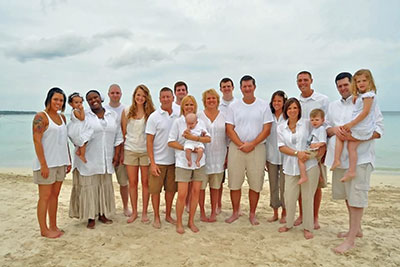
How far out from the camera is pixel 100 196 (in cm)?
445

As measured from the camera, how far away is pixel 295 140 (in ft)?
13.1

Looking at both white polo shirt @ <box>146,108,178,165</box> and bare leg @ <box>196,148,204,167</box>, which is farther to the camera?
white polo shirt @ <box>146,108,178,165</box>

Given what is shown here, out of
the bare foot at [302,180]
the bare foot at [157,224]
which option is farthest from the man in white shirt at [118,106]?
the bare foot at [302,180]

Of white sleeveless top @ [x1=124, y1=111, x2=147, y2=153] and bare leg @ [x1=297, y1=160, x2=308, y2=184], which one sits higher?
white sleeveless top @ [x1=124, y1=111, x2=147, y2=153]

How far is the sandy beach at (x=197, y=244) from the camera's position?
3.45 meters

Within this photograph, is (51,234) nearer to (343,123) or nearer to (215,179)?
(215,179)

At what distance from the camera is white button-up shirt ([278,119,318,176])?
397 centimetres

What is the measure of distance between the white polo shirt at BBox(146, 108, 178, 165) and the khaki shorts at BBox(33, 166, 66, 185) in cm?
128

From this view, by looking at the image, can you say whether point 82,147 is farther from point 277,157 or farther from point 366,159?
point 366,159

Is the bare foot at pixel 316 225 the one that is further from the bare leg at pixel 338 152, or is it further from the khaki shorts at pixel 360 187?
the bare leg at pixel 338 152

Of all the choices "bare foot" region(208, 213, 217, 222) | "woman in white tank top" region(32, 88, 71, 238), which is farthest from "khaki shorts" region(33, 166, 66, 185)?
"bare foot" region(208, 213, 217, 222)

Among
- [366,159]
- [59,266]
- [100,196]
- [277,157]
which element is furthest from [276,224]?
[59,266]

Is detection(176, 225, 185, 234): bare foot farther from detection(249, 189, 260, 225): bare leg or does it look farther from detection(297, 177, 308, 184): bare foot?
detection(297, 177, 308, 184): bare foot

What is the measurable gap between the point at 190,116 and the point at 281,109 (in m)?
1.48
